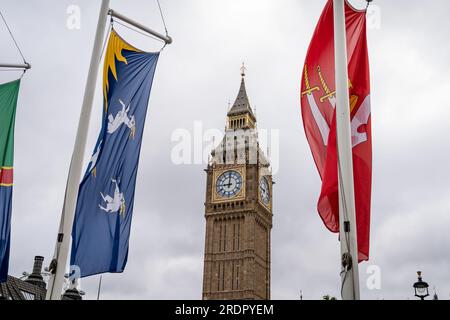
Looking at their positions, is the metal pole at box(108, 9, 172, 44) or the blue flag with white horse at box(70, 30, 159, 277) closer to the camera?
the blue flag with white horse at box(70, 30, 159, 277)

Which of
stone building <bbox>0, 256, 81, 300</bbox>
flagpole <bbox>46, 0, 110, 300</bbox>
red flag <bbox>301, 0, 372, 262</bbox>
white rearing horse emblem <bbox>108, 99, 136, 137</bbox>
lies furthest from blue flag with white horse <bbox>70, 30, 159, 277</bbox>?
stone building <bbox>0, 256, 81, 300</bbox>

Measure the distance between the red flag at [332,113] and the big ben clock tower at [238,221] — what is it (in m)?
60.7

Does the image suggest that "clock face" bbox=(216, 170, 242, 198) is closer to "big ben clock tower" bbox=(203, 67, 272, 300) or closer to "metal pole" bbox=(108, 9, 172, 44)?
"big ben clock tower" bbox=(203, 67, 272, 300)

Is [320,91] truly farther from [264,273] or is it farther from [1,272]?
[264,273]

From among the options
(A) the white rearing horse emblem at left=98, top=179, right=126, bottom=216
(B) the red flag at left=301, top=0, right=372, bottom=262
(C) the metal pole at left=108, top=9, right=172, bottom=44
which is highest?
(C) the metal pole at left=108, top=9, right=172, bottom=44

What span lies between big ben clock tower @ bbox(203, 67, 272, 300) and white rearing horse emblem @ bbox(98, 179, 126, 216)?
6020 cm

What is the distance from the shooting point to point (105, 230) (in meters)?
9.44

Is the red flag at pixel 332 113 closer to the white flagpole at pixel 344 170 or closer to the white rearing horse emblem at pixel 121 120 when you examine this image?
the white flagpole at pixel 344 170

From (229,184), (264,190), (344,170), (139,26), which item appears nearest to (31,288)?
(229,184)

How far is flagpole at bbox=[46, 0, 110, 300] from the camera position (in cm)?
891

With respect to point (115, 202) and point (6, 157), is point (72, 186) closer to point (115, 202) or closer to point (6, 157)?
point (115, 202)

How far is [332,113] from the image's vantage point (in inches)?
366

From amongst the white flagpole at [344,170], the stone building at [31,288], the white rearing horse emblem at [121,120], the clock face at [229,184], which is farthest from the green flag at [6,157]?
the clock face at [229,184]
